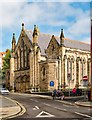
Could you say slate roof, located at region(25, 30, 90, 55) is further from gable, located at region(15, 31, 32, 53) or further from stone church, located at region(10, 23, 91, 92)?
gable, located at region(15, 31, 32, 53)

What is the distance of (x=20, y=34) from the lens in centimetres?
6988

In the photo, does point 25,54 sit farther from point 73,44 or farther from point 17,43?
point 73,44

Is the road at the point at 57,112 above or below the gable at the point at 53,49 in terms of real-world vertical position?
below

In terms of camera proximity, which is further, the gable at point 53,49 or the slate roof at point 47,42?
the slate roof at point 47,42

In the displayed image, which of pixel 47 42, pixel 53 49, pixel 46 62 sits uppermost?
pixel 47 42

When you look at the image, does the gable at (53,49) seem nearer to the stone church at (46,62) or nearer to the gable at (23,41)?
the stone church at (46,62)

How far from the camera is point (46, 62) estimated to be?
198 feet

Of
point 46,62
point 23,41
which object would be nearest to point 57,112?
point 46,62

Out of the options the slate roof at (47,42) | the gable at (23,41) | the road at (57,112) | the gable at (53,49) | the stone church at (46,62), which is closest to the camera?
the road at (57,112)

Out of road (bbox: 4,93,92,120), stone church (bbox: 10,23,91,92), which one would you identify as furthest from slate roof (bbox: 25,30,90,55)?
road (bbox: 4,93,92,120)

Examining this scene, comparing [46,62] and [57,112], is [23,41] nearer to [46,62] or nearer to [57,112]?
[46,62]

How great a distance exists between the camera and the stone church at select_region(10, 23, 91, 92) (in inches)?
2346

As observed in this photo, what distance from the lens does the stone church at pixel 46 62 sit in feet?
196

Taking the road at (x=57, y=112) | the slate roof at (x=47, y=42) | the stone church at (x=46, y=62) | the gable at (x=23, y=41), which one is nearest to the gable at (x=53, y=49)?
the stone church at (x=46, y=62)
